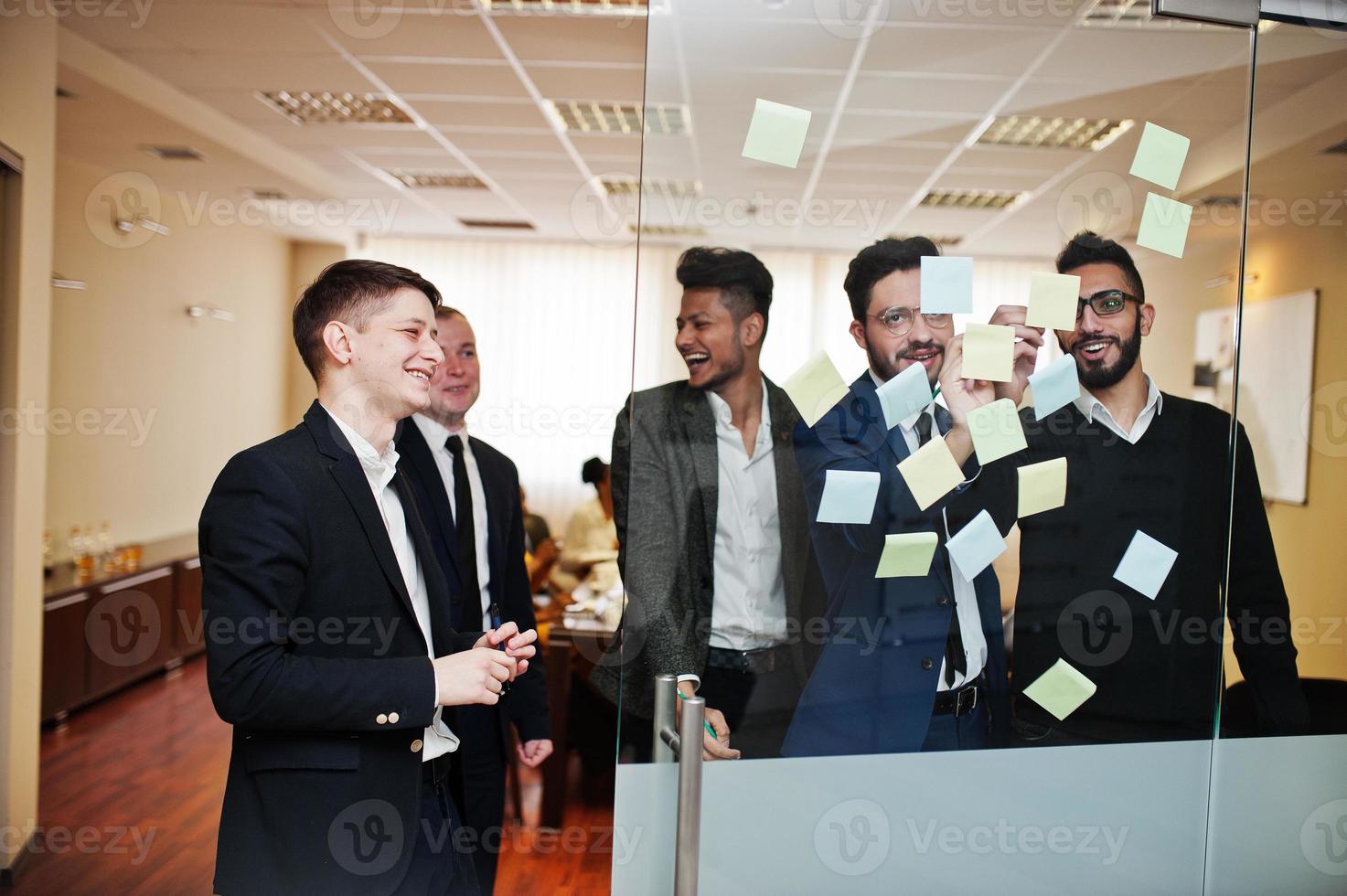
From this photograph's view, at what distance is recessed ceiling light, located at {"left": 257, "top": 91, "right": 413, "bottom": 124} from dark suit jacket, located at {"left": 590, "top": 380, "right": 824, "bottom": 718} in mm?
3938

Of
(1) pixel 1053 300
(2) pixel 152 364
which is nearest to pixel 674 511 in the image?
(1) pixel 1053 300

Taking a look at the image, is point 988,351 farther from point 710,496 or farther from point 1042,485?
point 710,496

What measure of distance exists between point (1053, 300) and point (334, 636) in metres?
1.29

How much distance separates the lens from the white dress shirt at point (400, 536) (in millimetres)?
1586

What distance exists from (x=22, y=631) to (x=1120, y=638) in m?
3.25

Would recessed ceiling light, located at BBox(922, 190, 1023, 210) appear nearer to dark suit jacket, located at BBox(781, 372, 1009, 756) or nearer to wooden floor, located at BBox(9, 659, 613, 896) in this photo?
dark suit jacket, located at BBox(781, 372, 1009, 756)

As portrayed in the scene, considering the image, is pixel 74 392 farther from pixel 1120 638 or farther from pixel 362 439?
pixel 1120 638

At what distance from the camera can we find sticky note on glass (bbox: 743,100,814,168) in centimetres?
147

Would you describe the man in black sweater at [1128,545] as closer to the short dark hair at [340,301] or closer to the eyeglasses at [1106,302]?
the eyeglasses at [1106,302]

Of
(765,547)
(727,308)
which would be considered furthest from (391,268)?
(765,547)

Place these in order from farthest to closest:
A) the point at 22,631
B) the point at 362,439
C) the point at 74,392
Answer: the point at 74,392 < the point at 22,631 < the point at 362,439

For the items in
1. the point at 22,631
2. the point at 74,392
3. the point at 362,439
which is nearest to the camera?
the point at 362,439

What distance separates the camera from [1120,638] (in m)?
1.63

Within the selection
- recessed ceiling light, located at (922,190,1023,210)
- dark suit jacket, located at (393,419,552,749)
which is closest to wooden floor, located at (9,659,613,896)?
dark suit jacket, located at (393,419,552,749)
